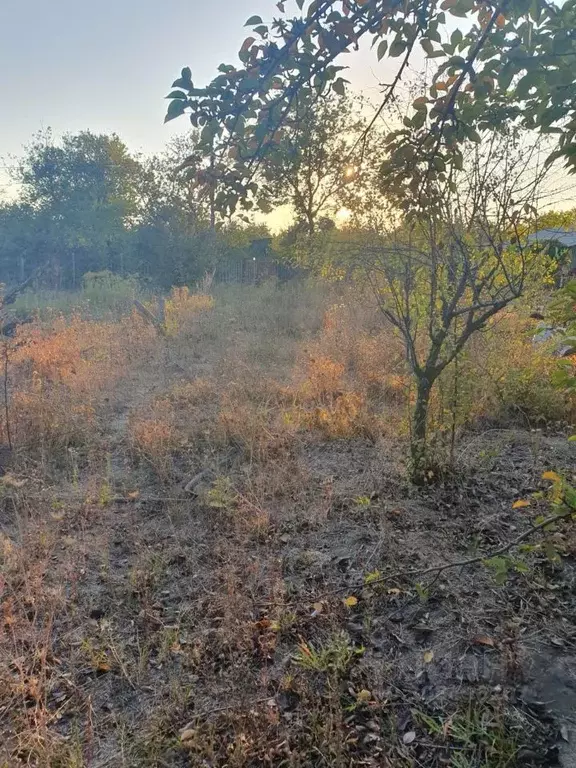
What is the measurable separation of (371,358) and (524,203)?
3.36m

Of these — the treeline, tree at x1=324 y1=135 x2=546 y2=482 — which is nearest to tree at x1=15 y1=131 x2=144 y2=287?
the treeline

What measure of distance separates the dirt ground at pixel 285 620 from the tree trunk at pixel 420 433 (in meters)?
0.14

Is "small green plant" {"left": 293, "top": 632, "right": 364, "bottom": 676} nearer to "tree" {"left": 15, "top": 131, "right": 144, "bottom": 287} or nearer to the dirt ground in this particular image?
the dirt ground

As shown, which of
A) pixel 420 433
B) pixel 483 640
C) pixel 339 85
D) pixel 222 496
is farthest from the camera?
pixel 420 433

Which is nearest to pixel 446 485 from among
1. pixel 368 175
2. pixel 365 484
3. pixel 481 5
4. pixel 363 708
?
pixel 365 484

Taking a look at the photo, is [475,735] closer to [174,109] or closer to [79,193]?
[174,109]

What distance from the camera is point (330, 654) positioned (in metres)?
2.20

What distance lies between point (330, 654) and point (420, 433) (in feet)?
6.46

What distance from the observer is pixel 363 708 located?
1.93m

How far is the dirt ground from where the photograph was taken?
182 centimetres

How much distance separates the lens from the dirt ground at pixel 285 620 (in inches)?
71.6

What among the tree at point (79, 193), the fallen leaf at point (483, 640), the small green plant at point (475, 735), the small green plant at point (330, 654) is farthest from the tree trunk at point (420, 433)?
the tree at point (79, 193)

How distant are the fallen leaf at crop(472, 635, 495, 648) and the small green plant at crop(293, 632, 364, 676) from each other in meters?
0.52

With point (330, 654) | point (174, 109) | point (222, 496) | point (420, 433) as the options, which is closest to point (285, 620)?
point (330, 654)
